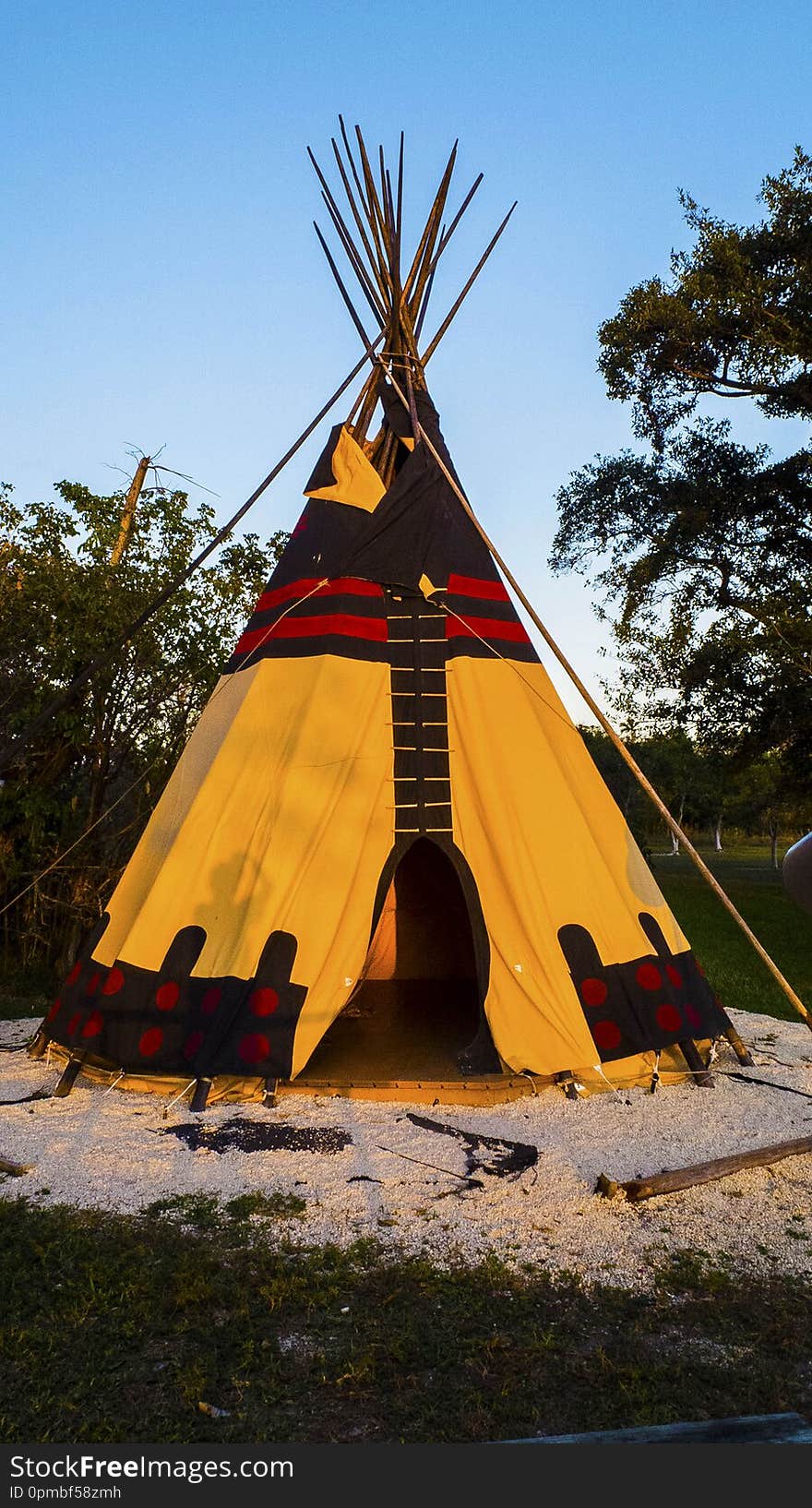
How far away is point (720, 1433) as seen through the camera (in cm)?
222

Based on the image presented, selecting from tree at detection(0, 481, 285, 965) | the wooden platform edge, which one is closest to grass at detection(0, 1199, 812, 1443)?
the wooden platform edge

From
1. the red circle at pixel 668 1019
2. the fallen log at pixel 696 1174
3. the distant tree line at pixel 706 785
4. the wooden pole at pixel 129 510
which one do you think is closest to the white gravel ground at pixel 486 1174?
the fallen log at pixel 696 1174

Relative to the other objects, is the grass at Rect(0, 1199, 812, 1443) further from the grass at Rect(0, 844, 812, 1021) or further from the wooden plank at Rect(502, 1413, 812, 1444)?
the grass at Rect(0, 844, 812, 1021)

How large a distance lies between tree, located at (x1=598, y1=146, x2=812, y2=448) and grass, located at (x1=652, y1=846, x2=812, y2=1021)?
6.89 m

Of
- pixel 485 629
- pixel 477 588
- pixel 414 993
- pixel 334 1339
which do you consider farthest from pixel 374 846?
pixel 334 1339

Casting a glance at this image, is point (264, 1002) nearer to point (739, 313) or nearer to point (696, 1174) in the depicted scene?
point (696, 1174)

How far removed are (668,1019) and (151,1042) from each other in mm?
2992

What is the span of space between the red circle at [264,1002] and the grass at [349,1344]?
165cm

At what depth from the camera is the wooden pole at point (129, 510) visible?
10.7 m

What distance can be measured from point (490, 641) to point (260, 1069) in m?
3.04

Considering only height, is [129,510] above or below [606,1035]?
above

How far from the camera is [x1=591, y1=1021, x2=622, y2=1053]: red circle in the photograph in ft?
19.1

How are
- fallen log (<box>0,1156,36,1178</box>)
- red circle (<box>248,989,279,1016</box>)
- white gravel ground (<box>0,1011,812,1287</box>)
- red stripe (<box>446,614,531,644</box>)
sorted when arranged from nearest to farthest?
white gravel ground (<box>0,1011,812,1287</box>) → fallen log (<box>0,1156,36,1178</box>) → red circle (<box>248,989,279,1016</box>) → red stripe (<box>446,614,531,644</box>)

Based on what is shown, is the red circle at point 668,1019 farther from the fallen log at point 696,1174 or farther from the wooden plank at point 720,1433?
the wooden plank at point 720,1433
